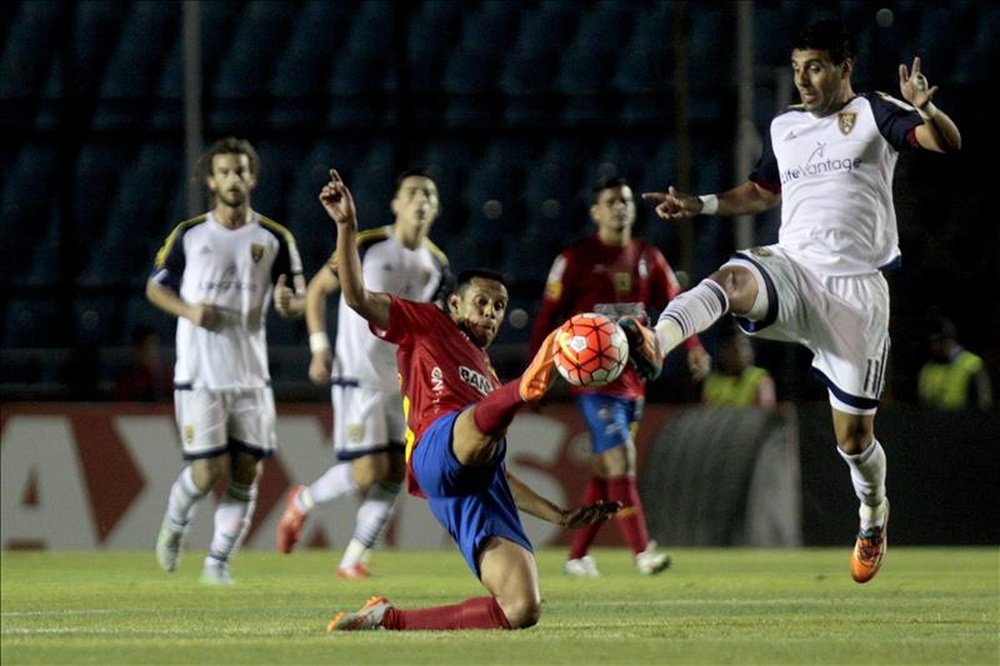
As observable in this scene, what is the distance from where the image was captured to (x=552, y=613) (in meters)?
8.31

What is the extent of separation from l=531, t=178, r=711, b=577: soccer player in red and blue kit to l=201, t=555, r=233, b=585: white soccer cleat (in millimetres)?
1820

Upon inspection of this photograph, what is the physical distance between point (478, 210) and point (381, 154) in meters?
0.95

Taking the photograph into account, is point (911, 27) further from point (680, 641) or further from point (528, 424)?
point (680, 641)

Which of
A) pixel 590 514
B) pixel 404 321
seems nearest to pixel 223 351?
pixel 404 321

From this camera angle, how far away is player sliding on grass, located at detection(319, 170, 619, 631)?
681cm

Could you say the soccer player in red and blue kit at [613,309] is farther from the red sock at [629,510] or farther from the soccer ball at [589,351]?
the soccer ball at [589,351]

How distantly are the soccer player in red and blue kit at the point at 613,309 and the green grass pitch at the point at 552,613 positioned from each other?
0.96ft

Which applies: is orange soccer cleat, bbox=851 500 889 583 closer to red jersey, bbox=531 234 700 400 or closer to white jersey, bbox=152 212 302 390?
red jersey, bbox=531 234 700 400

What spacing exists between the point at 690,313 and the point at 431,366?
92 cm

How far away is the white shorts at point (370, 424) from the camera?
445 inches

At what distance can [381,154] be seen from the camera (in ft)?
58.7

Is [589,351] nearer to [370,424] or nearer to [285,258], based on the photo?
[285,258]

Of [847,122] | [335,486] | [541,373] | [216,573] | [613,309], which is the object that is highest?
[847,122]

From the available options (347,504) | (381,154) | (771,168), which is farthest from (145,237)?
A: (771,168)
